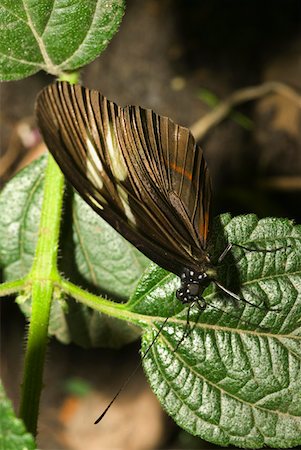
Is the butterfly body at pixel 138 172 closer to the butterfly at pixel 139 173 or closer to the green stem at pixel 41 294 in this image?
the butterfly at pixel 139 173

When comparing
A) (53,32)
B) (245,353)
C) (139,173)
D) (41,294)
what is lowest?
(245,353)

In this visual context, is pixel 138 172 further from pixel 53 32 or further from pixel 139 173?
pixel 53 32

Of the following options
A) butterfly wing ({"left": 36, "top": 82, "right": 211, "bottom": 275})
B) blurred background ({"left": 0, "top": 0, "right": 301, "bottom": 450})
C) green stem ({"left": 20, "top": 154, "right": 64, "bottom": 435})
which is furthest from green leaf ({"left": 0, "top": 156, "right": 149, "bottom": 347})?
blurred background ({"left": 0, "top": 0, "right": 301, "bottom": 450})

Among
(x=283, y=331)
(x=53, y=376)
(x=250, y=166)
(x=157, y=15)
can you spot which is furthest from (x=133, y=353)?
(x=283, y=331)

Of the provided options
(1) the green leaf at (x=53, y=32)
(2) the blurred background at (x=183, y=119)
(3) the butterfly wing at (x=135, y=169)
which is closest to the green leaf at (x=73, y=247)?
(1) the green leaf at (x=53, y=32)

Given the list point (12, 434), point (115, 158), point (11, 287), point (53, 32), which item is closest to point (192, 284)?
point (115, 158)

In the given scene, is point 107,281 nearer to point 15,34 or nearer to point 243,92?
point 15,34

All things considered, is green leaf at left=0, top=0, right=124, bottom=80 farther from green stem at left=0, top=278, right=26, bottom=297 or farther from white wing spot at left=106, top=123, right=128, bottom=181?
green stem at left=0, top=278, right=26, bottom=297
